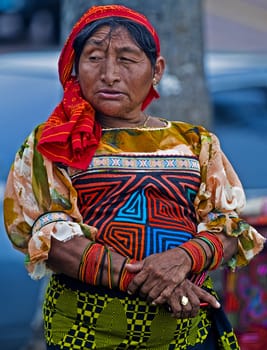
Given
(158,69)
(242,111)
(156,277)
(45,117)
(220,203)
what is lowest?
(242,111)

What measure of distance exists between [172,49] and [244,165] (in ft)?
4.22

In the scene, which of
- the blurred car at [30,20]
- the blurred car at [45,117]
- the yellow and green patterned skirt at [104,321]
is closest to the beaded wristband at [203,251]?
the yellow and green patterned skirt at [104,321]

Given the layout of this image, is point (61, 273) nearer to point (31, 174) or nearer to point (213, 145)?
point (31, 174)

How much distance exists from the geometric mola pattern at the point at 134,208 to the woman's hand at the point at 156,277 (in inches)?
2.8

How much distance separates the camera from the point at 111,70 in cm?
294

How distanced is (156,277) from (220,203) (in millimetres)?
384

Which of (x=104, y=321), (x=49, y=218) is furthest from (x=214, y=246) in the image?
(x=49, y=218)

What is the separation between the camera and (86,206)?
292 centimetres

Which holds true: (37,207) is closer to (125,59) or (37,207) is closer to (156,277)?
(156,277)

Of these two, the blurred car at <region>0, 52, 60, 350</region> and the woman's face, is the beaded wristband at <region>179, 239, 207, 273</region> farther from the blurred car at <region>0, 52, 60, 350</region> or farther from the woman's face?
the blurred car at <region>0, 52, 60, 350</region>

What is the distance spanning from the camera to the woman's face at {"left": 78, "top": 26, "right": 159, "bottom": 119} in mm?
2959

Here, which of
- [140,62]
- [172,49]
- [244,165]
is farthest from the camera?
[244,165]

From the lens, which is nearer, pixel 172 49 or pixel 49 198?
pixel 49 198

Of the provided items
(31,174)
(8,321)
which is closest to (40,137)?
(31,174)
